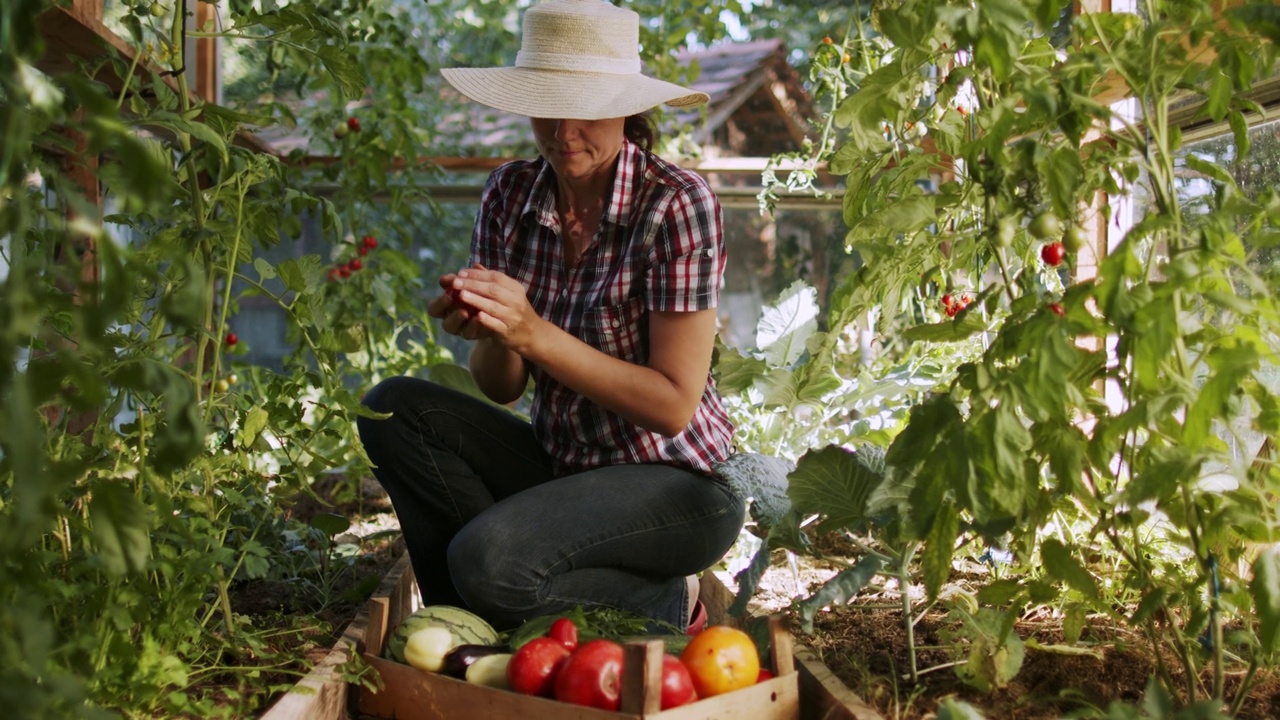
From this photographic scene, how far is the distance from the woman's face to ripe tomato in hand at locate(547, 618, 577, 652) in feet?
2.70

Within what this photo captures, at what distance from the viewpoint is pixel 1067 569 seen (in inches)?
52.9

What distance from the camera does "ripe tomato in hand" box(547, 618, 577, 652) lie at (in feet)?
5.37

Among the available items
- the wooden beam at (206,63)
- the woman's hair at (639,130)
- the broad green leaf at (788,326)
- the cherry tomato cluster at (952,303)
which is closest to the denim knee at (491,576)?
the woman's hair at (639,130)

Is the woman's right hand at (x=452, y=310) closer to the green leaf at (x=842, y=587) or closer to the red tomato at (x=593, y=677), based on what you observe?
the red tomato at (x=593, y=677)

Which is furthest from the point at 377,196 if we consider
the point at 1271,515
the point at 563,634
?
the point at 1271,515

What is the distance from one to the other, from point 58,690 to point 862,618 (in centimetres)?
140

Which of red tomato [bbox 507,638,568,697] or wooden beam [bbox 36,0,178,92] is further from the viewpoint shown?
wooden beam [bbox 36,0,178,92]

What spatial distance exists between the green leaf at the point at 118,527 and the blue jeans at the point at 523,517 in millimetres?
909

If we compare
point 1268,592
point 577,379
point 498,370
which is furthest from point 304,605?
point 1268,592

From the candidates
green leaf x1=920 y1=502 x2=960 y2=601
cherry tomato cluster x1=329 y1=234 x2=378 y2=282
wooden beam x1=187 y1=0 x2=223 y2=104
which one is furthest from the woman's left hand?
wooden beam x1=187 y1=0 x2=223 y2=104

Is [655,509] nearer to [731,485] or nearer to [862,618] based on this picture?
[731,485]

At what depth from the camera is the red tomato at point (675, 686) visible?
1479 millimetres

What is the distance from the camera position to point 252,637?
1.68 m

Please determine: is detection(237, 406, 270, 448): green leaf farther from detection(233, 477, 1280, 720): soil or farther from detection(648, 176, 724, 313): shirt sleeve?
detection(648, 176, 724, 313): shirt sleeve
